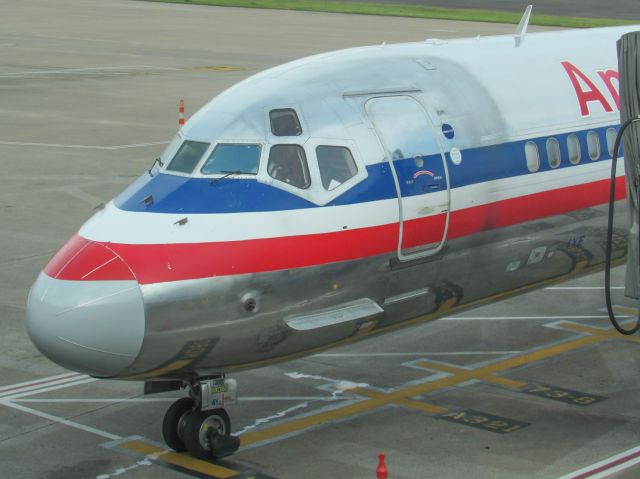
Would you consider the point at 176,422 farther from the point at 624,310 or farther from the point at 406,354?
the point at 624,310

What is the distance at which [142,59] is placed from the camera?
194ft

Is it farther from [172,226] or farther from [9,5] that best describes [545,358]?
[9,5]

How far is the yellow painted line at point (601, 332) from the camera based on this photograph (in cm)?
2059

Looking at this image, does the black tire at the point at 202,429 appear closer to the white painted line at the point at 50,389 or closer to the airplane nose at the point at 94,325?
the airplane nose at the point at 94,325

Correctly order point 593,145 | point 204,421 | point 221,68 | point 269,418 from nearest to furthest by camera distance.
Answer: point 204,421
point 269,418
point 593,145
point 221,68

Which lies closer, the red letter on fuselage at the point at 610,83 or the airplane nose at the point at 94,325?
the airplane nose at the point at 94,325

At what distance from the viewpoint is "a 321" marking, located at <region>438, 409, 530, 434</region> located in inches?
642

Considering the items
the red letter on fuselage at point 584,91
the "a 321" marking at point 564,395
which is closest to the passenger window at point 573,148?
the red letter on fuselage at point 584,91

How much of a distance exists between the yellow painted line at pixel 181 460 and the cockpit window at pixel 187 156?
3549 millimetres

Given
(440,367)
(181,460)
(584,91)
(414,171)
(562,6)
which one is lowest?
(181,460)

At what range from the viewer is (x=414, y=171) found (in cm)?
1527

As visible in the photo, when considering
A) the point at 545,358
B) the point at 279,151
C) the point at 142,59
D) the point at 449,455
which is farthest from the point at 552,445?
the point at 142,59

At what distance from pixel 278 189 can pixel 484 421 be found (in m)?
4.61

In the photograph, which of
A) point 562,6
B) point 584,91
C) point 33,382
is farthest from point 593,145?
point 562,6
